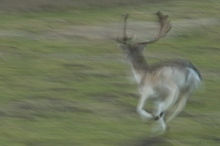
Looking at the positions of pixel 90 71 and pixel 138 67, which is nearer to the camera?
pixel 138 67

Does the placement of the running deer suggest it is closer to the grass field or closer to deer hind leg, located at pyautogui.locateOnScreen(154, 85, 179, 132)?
deer hind leg, located at pyautogui.locateOnScreen(154, 85, 179, 132)

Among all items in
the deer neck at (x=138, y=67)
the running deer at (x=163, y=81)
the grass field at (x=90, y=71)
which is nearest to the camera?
the running deer at (x=163, y=81)

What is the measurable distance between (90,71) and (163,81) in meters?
4.86

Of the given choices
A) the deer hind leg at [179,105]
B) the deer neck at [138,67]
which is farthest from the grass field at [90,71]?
the deer neck at [138,67]

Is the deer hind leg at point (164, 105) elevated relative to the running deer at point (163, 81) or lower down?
lower down

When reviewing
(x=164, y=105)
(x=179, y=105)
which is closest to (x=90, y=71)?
(x=179, y=105)

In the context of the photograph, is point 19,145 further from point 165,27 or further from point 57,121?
point 165,27

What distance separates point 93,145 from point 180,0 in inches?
528

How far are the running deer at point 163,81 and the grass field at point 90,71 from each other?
0.39 meters

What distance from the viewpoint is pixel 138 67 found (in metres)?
10.8

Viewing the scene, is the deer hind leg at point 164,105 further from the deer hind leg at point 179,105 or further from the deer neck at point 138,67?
the deer neck at point 138,67

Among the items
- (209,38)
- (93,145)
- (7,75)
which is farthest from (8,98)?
(209,38)

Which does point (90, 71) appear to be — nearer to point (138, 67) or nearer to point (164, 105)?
point (138, 67)

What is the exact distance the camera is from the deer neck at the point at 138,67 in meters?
10.7
